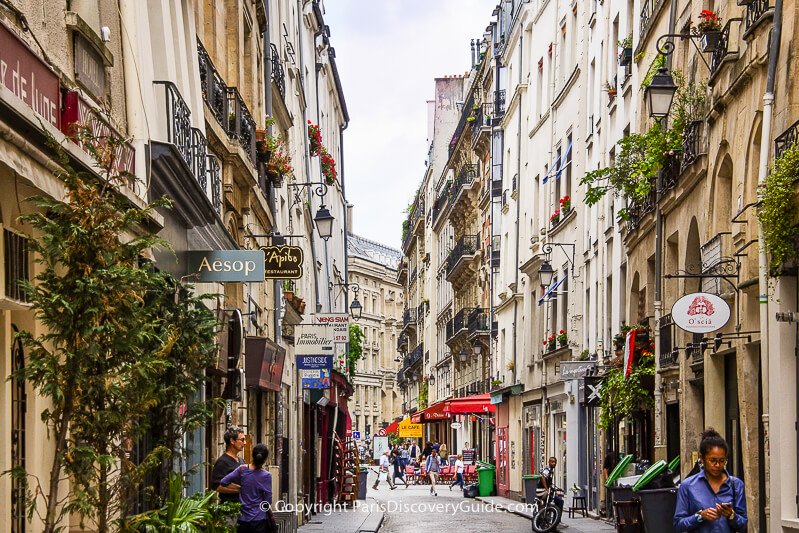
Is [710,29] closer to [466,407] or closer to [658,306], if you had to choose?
[658,306]

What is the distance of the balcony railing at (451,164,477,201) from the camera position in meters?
60.8

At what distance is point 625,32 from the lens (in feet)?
94.7

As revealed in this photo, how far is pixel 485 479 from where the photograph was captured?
4625cm

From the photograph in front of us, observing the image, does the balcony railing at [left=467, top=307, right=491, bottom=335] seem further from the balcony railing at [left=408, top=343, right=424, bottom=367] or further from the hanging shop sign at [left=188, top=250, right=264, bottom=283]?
the hanging shop sign at [left=188, top=250, right=264, bottom=283]

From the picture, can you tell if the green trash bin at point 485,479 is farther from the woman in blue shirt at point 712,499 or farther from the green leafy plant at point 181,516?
the green leafy plant at point 181,516

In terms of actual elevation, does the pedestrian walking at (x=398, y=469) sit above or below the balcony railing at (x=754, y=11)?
below

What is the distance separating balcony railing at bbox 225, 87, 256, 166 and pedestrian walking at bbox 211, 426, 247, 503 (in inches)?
237

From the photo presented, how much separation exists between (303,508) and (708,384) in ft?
34.6

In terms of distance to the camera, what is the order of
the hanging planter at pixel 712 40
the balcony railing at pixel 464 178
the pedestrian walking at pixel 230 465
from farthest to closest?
the balcony railing at pixel 464 178 < the hanging planter at pixel 712 40 < the pedestrian walking at pixel 230 465

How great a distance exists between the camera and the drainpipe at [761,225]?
16016 millimetres

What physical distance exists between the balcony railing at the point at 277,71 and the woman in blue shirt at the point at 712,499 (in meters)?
16.6

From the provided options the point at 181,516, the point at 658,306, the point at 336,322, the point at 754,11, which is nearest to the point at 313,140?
the point at 336,322

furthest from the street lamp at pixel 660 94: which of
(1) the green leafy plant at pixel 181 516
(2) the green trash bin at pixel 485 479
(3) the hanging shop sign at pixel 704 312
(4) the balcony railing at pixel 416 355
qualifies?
(4) the balcony railing at pixel 416 355

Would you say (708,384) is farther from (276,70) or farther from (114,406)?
(114,406)
